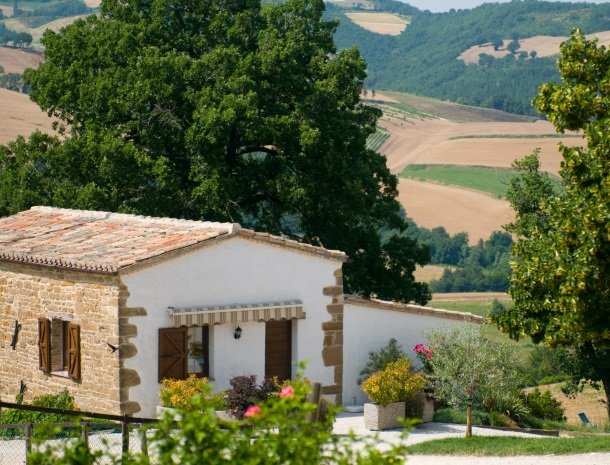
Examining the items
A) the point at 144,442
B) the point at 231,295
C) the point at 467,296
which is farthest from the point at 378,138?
the point at 144,442

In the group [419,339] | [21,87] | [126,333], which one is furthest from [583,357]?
[21,87]

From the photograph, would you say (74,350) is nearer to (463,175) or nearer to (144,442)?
(144,442)

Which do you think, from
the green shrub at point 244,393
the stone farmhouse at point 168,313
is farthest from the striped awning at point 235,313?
the green shrub at point 244,393

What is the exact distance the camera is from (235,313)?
22.2 meters

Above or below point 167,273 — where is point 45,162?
above

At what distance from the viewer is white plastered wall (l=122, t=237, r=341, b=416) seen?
21219mm

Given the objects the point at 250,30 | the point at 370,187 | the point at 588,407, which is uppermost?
the point at 250,30

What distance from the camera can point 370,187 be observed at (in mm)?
34812

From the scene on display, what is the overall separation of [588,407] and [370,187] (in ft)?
34.7

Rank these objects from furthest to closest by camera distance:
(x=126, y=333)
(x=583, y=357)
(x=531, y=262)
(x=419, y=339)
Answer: (x=583, y=357), (x=419, y=339), (x=126, y=333), (x=531, y=262)

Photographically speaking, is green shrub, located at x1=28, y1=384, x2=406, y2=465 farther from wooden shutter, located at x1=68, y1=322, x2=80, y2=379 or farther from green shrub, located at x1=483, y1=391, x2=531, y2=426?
green shrub, located at x1=483, y1=391, x2=531, y2=426

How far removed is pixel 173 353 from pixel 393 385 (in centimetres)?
391

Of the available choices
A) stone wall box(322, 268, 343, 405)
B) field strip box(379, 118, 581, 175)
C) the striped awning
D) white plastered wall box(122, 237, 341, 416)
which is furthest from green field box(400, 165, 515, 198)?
the striped awning

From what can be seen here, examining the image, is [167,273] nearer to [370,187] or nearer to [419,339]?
[419,339]
